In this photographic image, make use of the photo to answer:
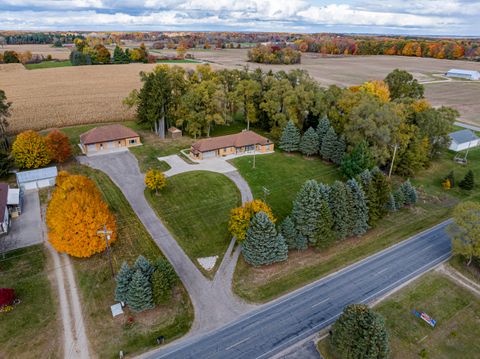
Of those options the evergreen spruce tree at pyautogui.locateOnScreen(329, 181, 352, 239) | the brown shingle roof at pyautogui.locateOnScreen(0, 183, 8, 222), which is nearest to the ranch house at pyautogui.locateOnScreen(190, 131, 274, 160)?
the evergreen spruce tree at pyautogui.locateOnScreen(329, 181, 352, 239)

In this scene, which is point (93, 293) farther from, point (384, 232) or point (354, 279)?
point (384, 232)

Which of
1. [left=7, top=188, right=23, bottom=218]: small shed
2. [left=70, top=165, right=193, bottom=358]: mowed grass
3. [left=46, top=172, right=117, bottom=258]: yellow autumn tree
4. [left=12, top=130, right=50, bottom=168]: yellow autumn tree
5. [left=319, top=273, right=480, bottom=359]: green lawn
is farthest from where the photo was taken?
[left=12, top=130, right=50, bottom=168]: yellow autumn tree

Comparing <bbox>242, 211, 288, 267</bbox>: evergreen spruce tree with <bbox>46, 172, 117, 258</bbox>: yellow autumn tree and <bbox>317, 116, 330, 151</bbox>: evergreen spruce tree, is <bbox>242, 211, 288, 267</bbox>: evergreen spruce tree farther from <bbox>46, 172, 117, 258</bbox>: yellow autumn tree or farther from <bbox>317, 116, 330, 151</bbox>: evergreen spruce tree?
<bbox>317, 116, 330, 151</bbox>: evergreen spruce tree

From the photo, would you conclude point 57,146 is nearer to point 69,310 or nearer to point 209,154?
point 209,154

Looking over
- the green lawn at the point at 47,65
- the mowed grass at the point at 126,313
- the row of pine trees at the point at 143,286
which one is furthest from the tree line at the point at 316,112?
the green lawn at the point at 47,65

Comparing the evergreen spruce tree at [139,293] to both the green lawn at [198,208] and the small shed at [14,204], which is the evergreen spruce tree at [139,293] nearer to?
the green lawn at [198,208]

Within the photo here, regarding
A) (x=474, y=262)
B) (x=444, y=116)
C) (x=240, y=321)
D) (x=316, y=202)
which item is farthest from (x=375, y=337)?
(x=444, y=116)

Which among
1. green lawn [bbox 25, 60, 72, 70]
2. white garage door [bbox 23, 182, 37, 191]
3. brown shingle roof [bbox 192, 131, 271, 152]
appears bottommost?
white garage door [bbox 23, 182, 37, 191]
